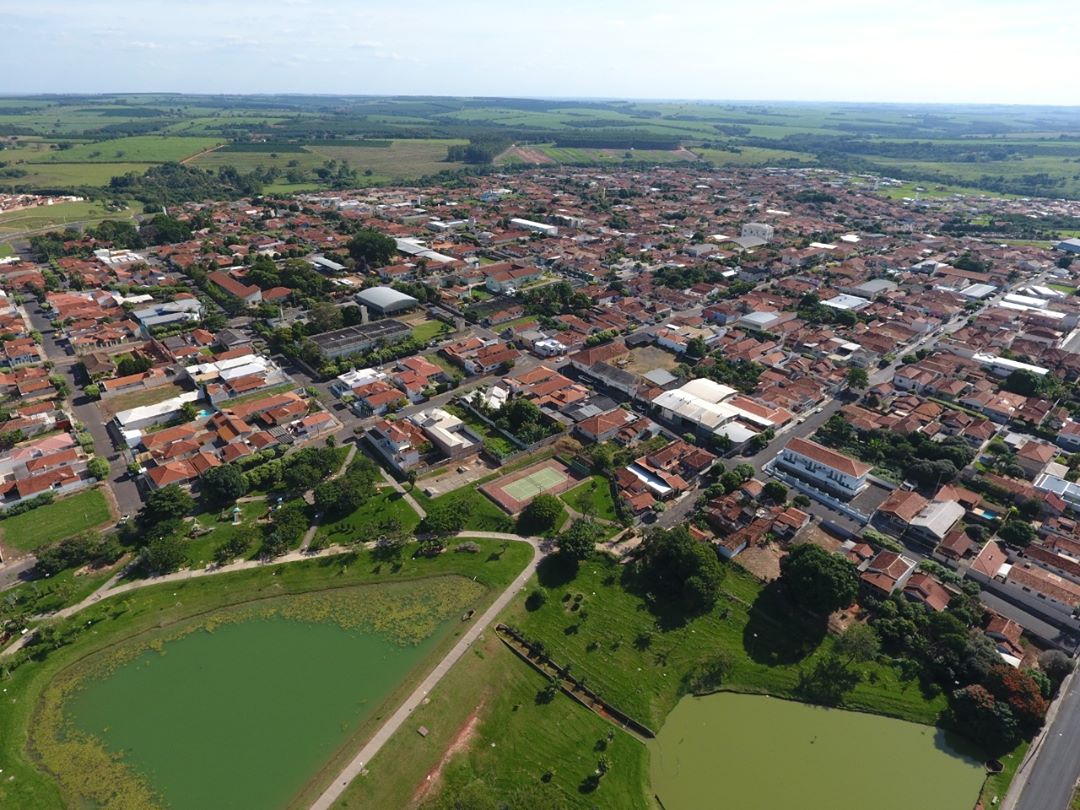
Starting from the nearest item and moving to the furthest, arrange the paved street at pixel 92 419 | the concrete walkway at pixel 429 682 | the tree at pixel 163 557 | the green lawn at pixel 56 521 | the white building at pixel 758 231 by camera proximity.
Answer: the concrete walkway at pixel 429 682
the tree at pixel 163 557
the green lawn at pixel 56 521
the paved street at pixel 92 419
the white building at pixel 758 231

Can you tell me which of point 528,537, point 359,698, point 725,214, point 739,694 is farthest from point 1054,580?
point 725,214

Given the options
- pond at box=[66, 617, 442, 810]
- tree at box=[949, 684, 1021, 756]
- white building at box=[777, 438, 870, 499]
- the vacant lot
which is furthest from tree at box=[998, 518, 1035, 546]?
pond at box=[66, 617, 442, 810]

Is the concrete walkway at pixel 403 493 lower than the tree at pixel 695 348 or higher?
lower

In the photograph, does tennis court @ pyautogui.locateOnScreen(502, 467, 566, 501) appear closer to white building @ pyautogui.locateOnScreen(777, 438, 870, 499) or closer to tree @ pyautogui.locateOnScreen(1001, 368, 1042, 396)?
white building @ pyautogui.locateOnScreen(777, 438, 870, 499)

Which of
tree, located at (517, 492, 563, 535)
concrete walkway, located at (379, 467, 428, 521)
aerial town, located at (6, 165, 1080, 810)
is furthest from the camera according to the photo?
concrete walkway, located at (379, 467, 428, 521)

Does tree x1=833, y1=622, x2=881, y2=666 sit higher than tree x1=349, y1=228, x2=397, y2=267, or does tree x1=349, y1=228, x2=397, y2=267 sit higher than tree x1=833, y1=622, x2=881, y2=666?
tree x1=349, y1=228, x2=397, y2=267

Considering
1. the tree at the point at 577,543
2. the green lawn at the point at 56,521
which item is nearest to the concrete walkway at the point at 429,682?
the tree at the point at 577,543

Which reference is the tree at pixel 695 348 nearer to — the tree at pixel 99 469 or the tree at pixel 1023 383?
the tree at pixel 1023 383
